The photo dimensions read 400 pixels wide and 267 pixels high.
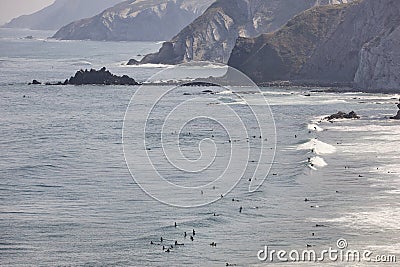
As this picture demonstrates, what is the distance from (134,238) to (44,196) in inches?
416

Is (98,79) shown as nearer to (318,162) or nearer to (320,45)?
(320,45)

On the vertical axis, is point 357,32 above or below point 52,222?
above

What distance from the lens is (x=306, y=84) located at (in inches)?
5172

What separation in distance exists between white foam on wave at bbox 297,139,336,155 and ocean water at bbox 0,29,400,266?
0.20 meters

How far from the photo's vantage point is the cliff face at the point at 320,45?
439ft

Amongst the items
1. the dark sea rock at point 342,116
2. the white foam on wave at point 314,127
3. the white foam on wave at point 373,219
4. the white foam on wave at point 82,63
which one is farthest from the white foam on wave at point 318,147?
the white foam on wave at point 82,63

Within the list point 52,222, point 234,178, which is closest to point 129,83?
point 234,178

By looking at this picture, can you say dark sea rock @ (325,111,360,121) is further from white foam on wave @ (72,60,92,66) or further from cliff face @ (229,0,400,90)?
white foam on wave @ (72,60,92,66)

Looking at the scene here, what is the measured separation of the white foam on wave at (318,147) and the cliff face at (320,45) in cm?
5759

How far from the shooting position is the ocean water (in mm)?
35000

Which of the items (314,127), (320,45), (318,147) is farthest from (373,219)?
(320,45)

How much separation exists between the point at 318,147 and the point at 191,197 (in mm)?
19511

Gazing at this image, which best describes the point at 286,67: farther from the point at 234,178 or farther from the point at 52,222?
the point at 52,222

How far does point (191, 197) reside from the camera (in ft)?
150
